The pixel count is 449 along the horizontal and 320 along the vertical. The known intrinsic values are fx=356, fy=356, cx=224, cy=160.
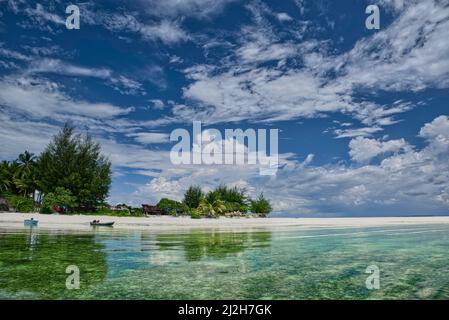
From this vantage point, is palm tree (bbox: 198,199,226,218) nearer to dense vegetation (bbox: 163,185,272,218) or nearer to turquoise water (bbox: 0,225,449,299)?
dense vegetation (bbox: 163,185,272,218)

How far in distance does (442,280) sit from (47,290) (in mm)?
9545

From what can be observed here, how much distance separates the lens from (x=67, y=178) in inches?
1678

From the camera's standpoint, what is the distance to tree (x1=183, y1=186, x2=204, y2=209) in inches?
2173

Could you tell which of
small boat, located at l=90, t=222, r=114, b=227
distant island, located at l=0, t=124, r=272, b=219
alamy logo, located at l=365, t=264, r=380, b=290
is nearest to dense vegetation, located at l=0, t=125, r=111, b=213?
distant island, located at l=0, t=124, r=272, b=219

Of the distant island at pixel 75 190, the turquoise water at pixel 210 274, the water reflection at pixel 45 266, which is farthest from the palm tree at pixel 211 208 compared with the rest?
the turquoise water at pixel 210 274

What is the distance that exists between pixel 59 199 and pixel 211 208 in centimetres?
1900

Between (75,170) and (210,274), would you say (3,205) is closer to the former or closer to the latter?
(75,170)

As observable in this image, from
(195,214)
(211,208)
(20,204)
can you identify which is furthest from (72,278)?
(211,208)

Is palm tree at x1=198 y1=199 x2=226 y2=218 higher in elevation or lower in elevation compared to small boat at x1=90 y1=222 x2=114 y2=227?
higher

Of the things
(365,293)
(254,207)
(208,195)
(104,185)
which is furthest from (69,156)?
(365,293)

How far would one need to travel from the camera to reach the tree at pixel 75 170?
42.9m

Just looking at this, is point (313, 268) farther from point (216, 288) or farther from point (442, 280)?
point (216, 288)

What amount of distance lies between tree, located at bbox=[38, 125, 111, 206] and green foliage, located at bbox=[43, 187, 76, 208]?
1.52 metres
